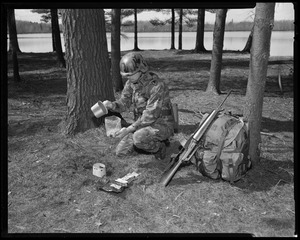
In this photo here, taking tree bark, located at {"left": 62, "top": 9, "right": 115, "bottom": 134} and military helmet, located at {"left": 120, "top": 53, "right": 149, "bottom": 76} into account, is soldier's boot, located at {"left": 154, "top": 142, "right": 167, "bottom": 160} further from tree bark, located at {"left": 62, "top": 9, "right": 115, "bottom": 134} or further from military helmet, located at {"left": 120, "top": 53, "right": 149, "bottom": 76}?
tree bark, located at {"left": 62, "top": 9, "right": 115, "bottom": 134}

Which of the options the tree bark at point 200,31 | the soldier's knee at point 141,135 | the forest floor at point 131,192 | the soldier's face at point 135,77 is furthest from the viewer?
the tree bark at point 200,31

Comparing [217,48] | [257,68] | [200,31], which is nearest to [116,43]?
[217,48]

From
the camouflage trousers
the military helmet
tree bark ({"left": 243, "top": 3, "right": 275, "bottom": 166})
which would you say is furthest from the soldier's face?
tree bark ({"left": 243, "top": 3, "right": 275, "bottom": 166})

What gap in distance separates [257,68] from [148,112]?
1.68m

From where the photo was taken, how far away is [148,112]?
4.42m

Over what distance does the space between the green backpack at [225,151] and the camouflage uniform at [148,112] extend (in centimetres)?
77

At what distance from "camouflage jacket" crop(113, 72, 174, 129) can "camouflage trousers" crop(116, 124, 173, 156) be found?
0.11 meters

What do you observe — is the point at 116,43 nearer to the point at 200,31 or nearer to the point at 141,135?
the point at 141,135

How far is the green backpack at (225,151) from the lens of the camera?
4.04 m

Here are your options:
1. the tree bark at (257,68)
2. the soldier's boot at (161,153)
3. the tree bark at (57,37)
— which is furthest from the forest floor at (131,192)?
the tree bark at (57,37)

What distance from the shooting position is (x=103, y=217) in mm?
3594

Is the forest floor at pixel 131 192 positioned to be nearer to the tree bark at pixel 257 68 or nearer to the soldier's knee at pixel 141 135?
the soldier's knee at pixel 141 135

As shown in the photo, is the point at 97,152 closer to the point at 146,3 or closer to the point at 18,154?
the point at 18,154

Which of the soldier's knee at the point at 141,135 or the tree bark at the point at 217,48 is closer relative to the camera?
the soldier's knee at the point at 141,135
